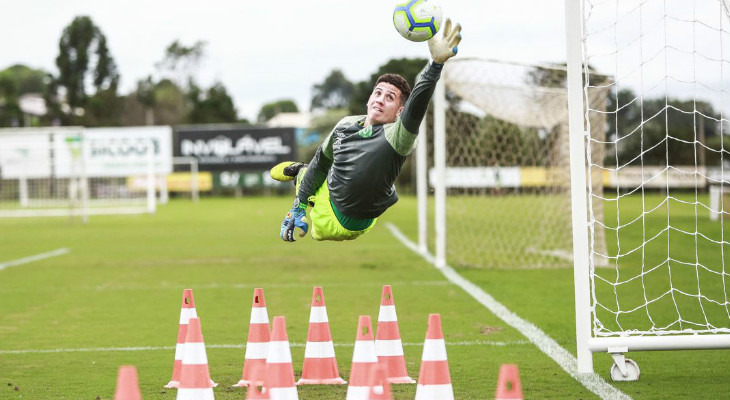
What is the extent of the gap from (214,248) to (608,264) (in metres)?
8.36

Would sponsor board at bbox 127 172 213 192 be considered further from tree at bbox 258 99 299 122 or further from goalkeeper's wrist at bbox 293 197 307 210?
tree at bbox 258 99 299 122

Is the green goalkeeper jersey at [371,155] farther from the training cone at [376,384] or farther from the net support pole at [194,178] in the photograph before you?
the net support pole at [194,178]

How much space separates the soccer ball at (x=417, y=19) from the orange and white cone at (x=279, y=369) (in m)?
1.84

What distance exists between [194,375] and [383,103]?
77.7 inches

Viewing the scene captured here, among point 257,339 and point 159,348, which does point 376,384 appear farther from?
point 159,348

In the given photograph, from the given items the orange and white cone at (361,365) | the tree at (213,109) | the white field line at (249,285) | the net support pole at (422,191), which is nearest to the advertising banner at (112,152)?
the net support pole at (422,191)

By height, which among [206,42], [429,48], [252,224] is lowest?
[252,224]

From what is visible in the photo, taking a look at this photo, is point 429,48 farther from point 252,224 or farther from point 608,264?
point 252,224

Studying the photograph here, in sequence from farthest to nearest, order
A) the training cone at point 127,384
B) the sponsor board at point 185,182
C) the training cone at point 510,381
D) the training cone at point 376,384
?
the sponsor board at point 185,182 < the training cone at point 376,384 < the training cone at point 127,384 < the training cone at point 510,381

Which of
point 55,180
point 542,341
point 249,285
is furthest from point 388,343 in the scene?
point 55,180

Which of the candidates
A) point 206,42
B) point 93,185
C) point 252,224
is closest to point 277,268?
point 252,224

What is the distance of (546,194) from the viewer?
63.4ft

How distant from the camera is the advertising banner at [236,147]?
63.7 m

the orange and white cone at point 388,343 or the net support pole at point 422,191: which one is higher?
the net support pole at point 422,191
